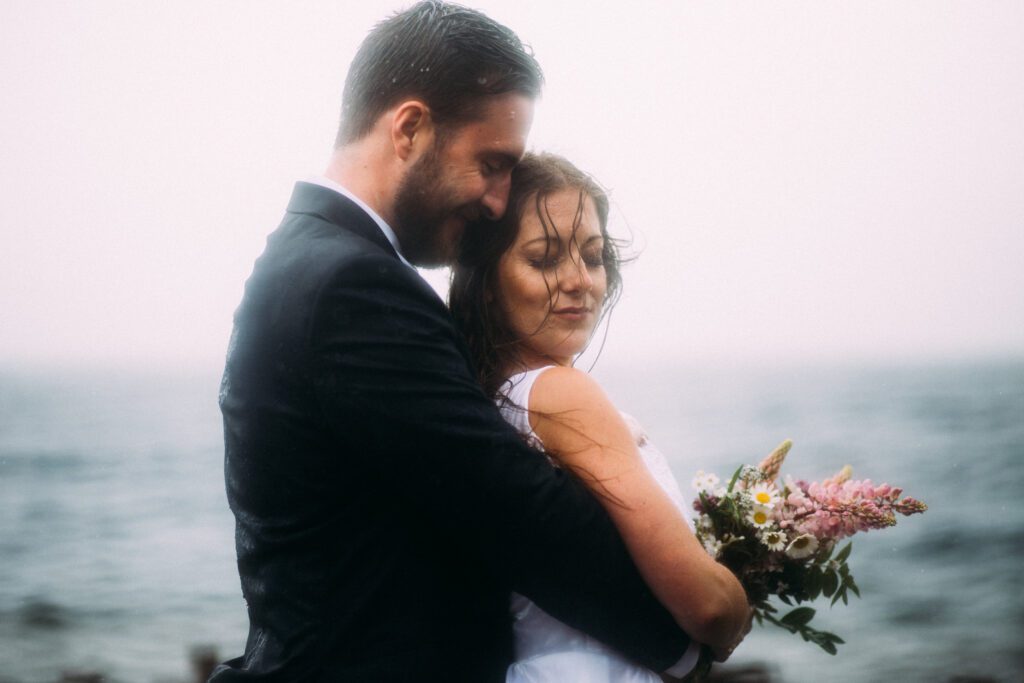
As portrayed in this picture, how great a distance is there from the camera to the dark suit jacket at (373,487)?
5.04 feet

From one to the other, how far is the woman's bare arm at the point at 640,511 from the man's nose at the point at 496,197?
38 centimetres

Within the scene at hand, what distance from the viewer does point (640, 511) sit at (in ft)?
5.71

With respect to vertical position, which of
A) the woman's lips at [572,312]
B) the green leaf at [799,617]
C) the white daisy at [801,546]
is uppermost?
the woman's lips at [572,312]

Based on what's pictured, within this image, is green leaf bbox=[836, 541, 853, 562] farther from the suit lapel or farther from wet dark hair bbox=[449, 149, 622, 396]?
the suit lapel

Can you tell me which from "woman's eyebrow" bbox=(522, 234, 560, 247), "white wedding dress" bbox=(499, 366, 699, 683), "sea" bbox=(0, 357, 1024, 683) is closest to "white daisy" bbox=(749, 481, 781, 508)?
"white wedding dress" bbox=(499, 366, 699, 683)

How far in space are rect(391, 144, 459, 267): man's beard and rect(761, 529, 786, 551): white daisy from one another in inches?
36.9

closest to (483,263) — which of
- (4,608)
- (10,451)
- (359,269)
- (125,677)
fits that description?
(359,269)

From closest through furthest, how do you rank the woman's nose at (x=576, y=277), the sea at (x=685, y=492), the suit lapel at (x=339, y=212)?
the suit lapel at (x=339, y=212) < the woman's nose at (x=576, y=277) < the sea at (x=685, y=492)

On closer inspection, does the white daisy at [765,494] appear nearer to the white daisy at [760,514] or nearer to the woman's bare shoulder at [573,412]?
the white daisy at [760,514]

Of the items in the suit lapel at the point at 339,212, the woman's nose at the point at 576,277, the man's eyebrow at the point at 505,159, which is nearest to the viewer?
the suit lapel at the point at 339,212

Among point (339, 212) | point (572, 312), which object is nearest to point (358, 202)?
point (339, 212)

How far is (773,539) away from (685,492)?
60.5 feet

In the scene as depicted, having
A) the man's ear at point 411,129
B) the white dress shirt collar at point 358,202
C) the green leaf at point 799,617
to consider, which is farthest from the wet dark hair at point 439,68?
the green leaf at point 799,617

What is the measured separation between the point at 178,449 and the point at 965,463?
28.0 meters
